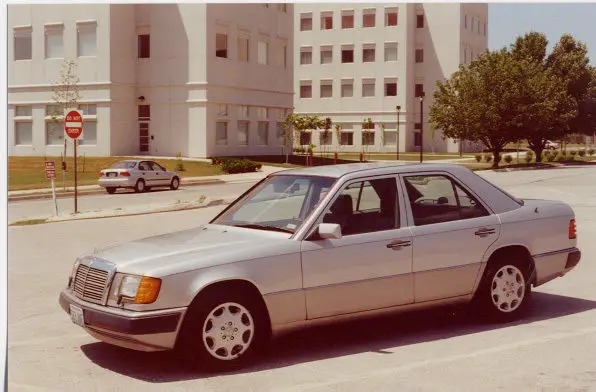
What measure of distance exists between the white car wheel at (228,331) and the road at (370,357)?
19 centimetres

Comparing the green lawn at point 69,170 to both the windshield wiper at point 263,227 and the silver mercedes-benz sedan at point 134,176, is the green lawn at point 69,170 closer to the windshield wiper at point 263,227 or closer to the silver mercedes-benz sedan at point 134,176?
the silver mercedes-benz sedan at point 134,176

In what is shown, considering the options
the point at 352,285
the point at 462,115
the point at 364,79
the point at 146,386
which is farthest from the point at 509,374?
the point at 364,79

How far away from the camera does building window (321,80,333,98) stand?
94875 millimetres

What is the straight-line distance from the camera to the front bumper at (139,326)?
6586mm

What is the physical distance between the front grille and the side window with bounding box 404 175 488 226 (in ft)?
9.44

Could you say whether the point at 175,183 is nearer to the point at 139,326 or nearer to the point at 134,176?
the point at 134,176

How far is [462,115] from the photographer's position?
56.6m

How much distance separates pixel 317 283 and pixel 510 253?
92.4 inches

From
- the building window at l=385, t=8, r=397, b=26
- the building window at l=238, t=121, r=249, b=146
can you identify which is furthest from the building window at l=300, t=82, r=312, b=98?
the building window at l=238, t=121, r=249, b=146

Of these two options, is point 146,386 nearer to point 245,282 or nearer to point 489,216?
point 245,282

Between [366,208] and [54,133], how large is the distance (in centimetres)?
5338

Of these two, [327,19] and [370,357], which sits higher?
[327,19]

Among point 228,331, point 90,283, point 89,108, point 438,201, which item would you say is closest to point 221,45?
point 89,108

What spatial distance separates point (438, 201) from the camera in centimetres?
834
